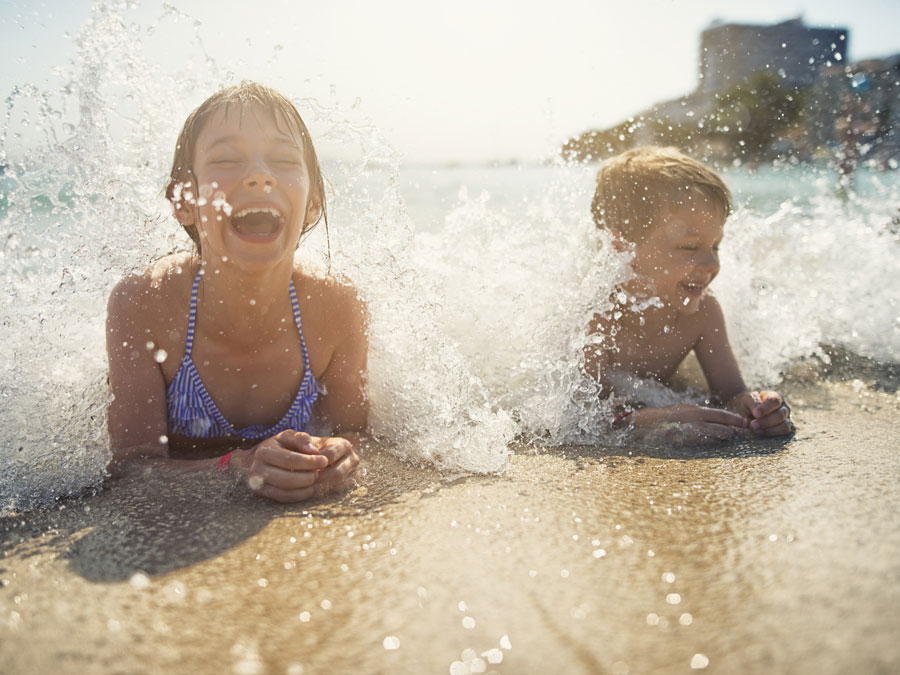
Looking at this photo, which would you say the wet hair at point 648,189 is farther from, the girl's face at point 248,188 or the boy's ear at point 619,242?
the girl's face at point 248,188

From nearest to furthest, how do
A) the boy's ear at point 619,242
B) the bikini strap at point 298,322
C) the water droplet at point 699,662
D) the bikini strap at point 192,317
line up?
1. the water droplet at point 699,662
2. the bikini strap at point 192,317
3. the bikini strap at point 298,322
4. the boy's ear at point 619,242

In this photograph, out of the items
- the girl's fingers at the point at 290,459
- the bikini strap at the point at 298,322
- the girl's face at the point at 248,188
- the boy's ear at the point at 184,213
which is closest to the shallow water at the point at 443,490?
the girl's fingers at the point at 290,459

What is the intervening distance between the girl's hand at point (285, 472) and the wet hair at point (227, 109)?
93 centimetres

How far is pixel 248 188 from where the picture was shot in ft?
6.59

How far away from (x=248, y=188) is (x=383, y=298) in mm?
870

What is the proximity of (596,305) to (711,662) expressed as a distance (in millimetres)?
2206

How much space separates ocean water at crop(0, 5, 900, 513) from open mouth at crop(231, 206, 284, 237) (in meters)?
0.26

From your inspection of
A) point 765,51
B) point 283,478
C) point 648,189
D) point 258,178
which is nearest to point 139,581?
point 283,478

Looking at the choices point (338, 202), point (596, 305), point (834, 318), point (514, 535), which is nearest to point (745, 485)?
point (514, 535)

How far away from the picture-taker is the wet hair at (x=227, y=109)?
2137 millimetres

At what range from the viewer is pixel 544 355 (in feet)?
9.23

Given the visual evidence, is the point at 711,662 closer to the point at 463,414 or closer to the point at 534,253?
the point at 463,414

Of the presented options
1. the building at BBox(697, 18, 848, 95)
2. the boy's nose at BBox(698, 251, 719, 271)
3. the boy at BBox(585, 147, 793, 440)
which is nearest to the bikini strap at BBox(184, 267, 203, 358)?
the boy at BBox(585, 147, 793, 440)

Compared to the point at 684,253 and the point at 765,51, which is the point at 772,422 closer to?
the point at 684,253
